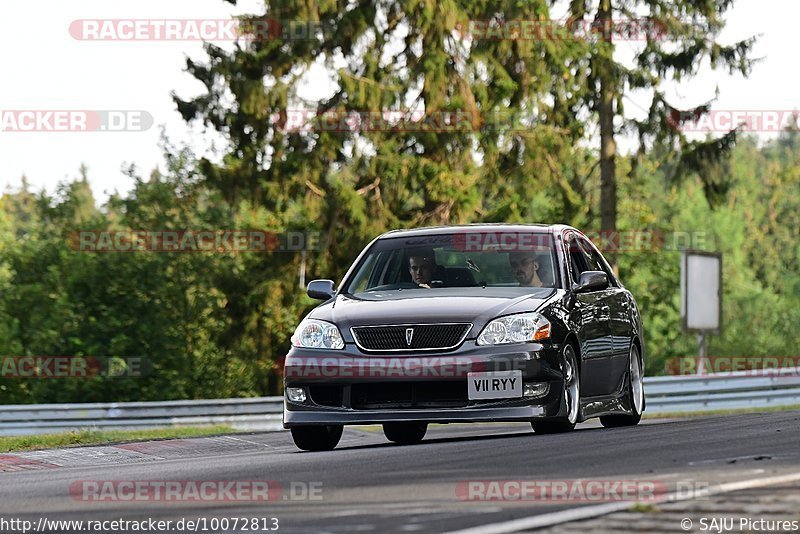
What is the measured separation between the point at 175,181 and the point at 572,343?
42.1 metres

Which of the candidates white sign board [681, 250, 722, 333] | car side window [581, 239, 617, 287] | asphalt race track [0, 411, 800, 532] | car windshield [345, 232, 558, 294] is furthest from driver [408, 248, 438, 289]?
white sign board [681, 250, 722, 333]

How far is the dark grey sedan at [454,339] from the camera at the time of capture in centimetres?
1216

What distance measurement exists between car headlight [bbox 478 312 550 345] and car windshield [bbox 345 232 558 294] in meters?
0.90

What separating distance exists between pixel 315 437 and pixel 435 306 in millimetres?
1719

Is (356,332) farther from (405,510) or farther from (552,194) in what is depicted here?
(552,194)

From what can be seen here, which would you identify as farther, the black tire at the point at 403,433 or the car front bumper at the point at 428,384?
the black tire at the point at 403,433

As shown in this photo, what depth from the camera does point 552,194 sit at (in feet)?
139

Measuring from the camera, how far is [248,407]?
2508 centimetres

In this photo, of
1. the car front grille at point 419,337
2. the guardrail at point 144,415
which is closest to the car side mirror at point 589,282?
the car front grille at point 419,337

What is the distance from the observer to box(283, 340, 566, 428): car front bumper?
39.7ft

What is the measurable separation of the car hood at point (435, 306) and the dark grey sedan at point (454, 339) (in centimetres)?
1

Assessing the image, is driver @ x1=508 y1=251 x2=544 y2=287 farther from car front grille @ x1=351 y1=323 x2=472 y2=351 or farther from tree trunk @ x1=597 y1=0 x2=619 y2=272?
tree trunk @ x1=597 y1=0 x2=619 y2=272

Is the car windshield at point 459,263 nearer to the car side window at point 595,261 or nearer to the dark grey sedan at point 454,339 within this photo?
the dark grey sedan at point 454,339

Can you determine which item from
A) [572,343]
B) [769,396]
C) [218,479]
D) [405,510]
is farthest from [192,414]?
[405,510]
